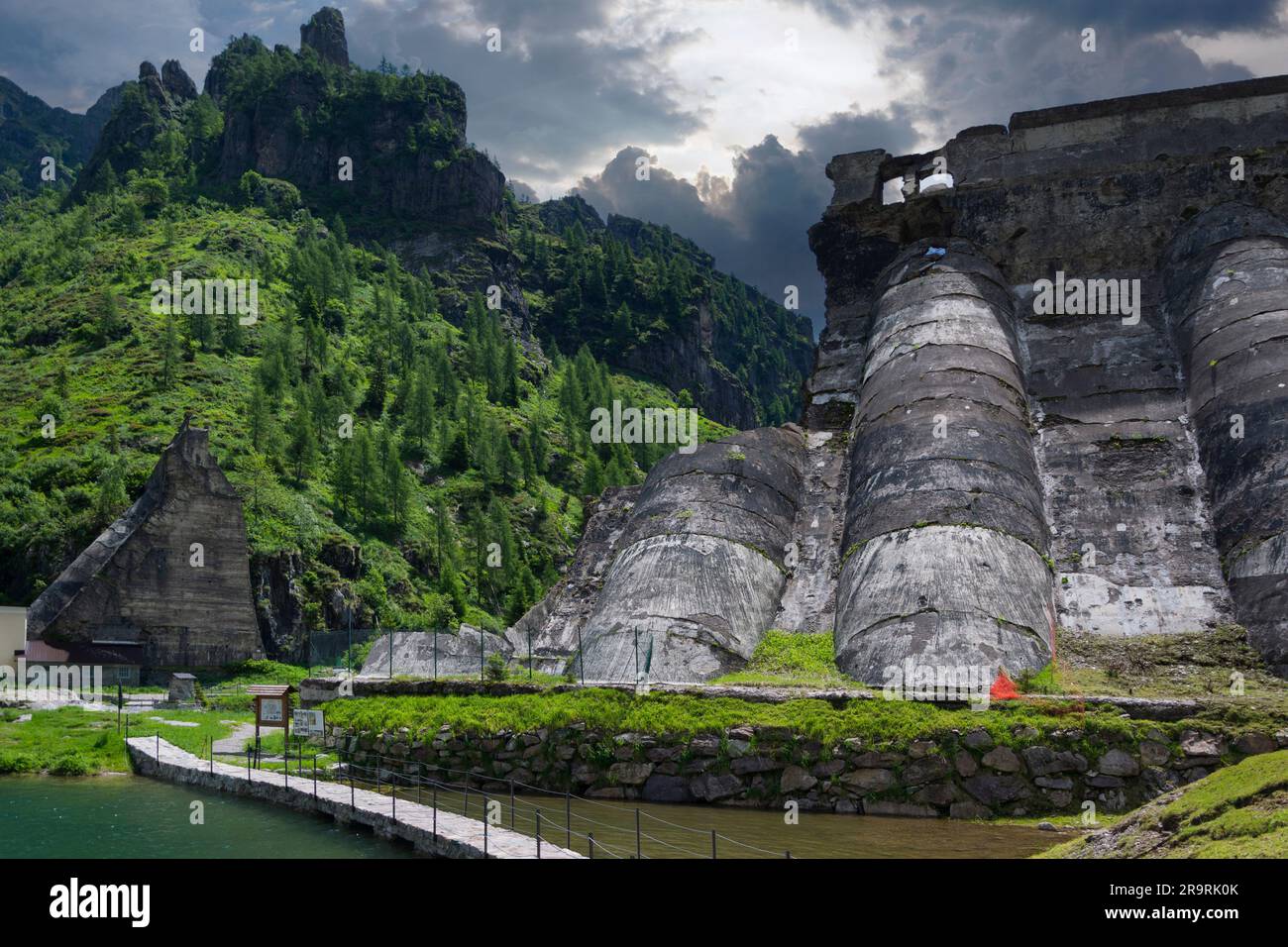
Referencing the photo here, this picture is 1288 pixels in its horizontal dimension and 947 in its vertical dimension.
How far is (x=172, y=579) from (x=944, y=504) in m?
39.9

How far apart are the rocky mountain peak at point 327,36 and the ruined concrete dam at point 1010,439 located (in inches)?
6683

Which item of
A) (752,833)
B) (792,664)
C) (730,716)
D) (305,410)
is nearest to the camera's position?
(752,833)

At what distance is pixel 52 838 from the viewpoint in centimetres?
1480

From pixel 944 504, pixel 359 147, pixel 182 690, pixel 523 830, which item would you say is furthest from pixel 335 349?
pixel 523 830

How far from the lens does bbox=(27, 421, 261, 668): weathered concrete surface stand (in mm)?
46344

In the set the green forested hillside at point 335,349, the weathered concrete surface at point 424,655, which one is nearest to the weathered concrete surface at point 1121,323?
the weathered concrete surface at point 424,655

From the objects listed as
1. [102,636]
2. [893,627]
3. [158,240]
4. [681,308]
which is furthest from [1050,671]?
[681,308]

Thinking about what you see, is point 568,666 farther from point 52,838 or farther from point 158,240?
point 158,240

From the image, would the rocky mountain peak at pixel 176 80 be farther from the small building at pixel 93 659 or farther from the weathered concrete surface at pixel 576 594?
the weathered concrete surface at pixel 576 594

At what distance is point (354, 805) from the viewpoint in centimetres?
1529

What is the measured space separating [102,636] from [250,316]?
5341cm

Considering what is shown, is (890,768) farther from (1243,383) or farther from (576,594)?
(1243,383)

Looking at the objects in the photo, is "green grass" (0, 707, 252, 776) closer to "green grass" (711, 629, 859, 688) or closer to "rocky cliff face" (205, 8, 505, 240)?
"green grass" (711, 629, 859, 688)

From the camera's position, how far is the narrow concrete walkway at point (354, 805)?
12.6 meters
